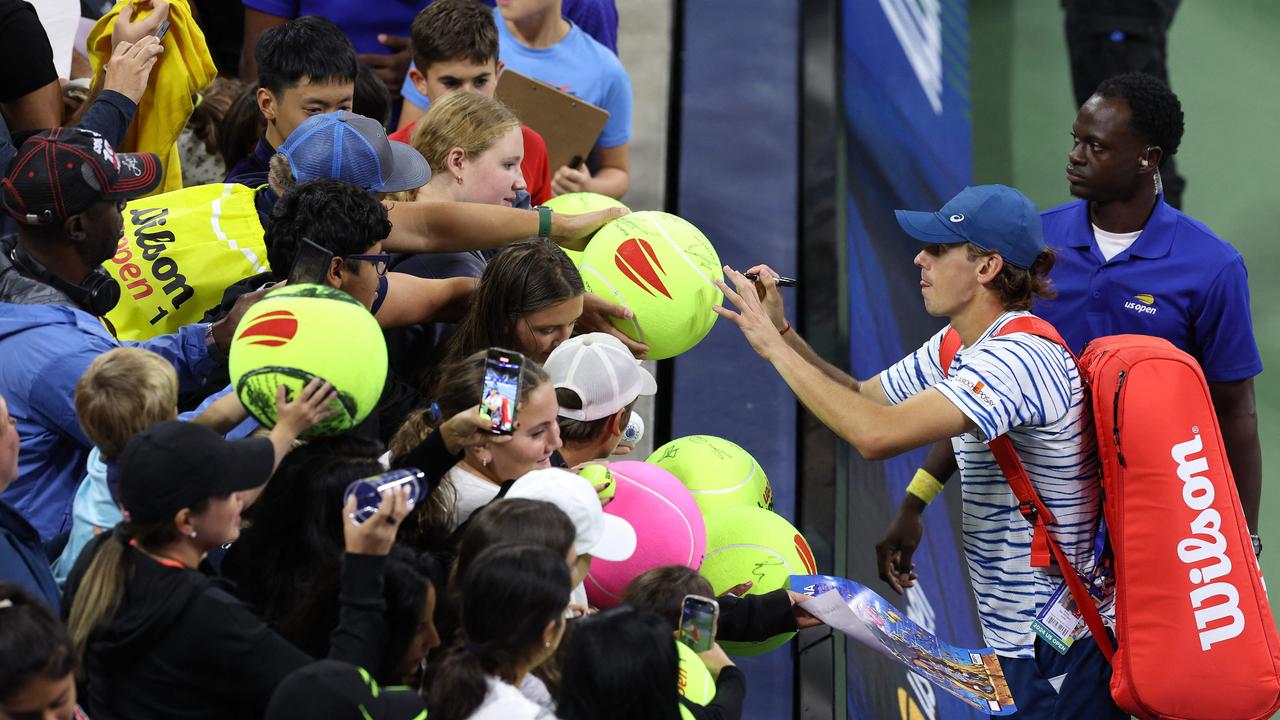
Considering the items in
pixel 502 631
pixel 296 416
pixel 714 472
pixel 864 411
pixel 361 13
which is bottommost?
pixel 714 472

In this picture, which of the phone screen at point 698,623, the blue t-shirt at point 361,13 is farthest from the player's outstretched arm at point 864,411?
the blue t-shirt at point 361,13

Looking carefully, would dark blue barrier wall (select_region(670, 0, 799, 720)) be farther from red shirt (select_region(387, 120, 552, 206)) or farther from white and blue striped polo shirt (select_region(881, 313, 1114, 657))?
red shirt (select_region(387, 120, 552, 206))

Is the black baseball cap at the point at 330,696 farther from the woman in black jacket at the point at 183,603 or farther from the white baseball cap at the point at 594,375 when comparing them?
the white baseball cap at the point at 594,375

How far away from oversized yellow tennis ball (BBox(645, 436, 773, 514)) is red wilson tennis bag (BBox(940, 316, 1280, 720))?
1133 mm

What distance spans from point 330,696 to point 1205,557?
88.3 inches

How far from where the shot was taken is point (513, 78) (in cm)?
527

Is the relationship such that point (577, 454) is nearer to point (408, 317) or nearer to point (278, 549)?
point (408, 317)

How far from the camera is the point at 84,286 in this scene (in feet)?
11.0

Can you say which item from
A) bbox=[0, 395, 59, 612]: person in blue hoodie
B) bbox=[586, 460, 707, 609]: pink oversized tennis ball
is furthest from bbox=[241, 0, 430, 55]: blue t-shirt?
bbox=[0, 395, 59, 612]: person in blue hoodie

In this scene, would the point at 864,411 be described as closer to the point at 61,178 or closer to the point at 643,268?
the point at 643,268

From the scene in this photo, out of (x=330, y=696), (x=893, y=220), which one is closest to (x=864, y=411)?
(x=330, y=696)

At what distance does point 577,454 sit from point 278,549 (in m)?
1.04

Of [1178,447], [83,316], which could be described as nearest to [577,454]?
[83,316]

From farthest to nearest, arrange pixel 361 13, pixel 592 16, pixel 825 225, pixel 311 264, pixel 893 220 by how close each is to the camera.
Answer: pixel 893 220
pixel 825 225
pixel 592 16
pixel 361 13
pixel 311 264
